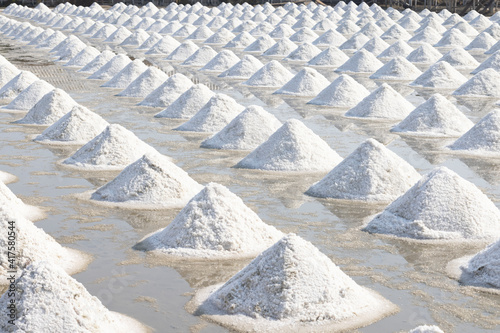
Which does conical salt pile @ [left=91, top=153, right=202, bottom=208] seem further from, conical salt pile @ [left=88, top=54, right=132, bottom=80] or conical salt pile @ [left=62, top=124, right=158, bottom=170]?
conical salt pile @ [left=88, top=54, right=132, bottom=80]

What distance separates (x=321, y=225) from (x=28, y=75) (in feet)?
32.0

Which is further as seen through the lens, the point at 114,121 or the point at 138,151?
the point at 114,121

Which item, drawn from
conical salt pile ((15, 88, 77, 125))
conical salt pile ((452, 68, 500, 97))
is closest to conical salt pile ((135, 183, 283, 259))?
conical salt pile ((15, 88, 77, 125))

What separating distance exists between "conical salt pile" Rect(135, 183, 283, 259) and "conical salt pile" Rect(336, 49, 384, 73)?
1274 centimetres

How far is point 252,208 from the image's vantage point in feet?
25.5

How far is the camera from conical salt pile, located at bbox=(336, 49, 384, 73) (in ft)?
61.9

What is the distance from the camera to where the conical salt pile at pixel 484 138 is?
33.9ft

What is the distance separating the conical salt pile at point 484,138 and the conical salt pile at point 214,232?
4625 mm

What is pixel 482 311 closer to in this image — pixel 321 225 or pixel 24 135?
pixel 321 225

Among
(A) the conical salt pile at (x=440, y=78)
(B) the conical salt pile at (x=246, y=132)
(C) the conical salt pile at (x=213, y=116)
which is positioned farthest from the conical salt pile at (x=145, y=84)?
(A) the conical salt pile at (x=440, y=78)

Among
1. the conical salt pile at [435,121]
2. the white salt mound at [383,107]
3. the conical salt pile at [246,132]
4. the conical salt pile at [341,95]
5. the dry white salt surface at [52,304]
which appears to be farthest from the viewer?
the conical salt pile at [341,95]

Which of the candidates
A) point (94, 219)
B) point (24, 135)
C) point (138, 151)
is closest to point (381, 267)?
point (94, 219)

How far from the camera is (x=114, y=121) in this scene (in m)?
12.8

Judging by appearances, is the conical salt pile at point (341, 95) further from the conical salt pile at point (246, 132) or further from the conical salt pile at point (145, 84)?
the conical salt pile at point (246, 132)
